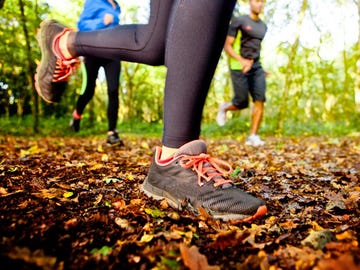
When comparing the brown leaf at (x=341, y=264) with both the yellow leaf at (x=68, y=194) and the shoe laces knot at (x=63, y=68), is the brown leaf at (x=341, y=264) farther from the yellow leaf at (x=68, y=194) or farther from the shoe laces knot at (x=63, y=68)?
the shoe laces knot at (x=63, y=68)

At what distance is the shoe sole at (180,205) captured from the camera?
51.5 inches

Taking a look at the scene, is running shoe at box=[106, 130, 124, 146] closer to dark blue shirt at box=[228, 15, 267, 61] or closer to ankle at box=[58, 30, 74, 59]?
ankle at box=[58, 30, 74, 59]

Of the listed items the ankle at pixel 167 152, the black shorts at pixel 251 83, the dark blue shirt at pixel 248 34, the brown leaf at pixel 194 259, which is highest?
the dark blue shirt at pixel 248 34

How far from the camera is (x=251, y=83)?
5762 mm

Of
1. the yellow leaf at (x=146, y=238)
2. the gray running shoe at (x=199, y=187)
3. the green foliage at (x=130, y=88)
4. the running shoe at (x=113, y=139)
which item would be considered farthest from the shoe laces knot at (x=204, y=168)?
the green foliage at (x=130, y=88)

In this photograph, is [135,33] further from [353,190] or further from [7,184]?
[353,190]

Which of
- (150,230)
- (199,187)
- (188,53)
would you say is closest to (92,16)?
(188,53)

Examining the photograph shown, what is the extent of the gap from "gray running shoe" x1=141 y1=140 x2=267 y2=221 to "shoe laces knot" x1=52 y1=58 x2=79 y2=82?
818 millimetres

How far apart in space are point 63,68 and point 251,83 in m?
4.40

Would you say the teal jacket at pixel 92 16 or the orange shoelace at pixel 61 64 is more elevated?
the teal jacket at pixel 92 16

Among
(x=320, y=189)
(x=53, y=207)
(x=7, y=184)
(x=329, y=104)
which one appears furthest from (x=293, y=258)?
(x=329, y=104)

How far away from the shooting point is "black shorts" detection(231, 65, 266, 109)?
18.7ft

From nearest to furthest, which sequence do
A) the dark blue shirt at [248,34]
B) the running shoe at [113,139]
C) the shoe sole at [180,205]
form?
the shoe sole at [180,205] → the running shoe at [113,139] → the dark blue shirt at [248,34]

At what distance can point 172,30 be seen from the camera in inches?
55.5
